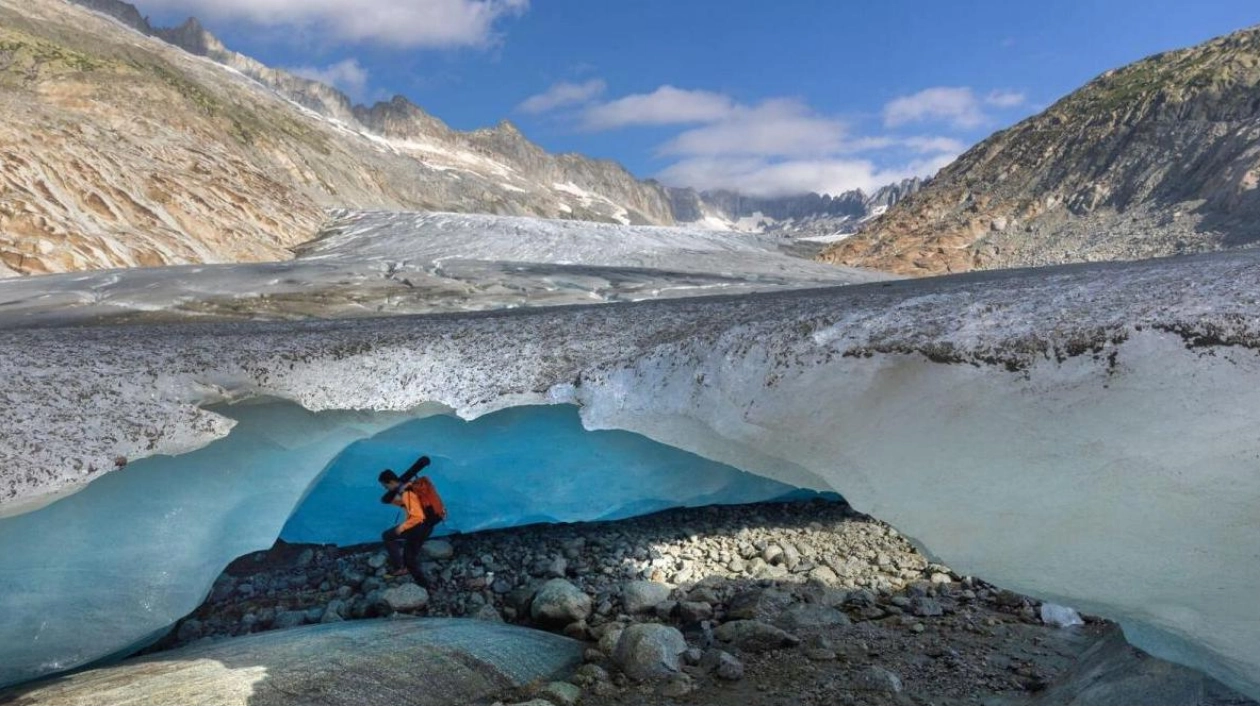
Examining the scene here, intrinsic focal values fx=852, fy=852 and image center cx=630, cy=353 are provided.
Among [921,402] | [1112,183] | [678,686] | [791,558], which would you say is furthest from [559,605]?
[1112,183]

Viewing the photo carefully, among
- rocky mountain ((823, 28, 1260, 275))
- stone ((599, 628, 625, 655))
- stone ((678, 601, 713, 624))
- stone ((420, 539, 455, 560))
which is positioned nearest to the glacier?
stone ((599, 628, 625, 655))

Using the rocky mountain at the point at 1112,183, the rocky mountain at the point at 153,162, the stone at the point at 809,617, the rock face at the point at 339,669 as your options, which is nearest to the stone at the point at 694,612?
the stone at the point at 809,617

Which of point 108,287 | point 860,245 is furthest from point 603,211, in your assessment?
point 108,287

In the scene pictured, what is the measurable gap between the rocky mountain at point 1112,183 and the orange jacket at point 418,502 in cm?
3768

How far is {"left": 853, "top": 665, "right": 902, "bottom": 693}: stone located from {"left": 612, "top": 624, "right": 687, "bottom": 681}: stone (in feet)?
5.25

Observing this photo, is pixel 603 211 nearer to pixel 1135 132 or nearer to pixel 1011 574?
pixel 1135 132

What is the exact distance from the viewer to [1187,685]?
5.58 m

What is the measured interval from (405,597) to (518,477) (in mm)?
1782

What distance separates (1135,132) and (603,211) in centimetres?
10603

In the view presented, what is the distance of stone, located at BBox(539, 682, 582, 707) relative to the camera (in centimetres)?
706

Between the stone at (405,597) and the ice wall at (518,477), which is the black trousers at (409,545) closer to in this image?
the stone at (405,597)

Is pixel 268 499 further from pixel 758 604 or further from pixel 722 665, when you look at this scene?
pixel 758 604

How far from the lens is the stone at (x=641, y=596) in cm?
929

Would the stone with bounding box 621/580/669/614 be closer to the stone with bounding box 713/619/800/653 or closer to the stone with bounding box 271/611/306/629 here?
the stone with bounding box 713/619/800/653
